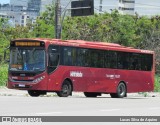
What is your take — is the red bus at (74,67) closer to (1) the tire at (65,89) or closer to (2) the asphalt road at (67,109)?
(1) the tire at (65,89)

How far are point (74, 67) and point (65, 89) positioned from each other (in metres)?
1.46

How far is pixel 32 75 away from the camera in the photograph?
105 feet

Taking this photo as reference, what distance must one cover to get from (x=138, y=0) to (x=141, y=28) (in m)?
120

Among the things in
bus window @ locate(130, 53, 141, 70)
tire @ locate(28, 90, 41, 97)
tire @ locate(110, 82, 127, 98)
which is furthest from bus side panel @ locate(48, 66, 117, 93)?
bus window @ locate(130, 53, 141, 70)

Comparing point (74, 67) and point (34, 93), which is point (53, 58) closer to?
point (74, 67)

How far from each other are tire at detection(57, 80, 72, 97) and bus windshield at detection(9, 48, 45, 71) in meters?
1.73

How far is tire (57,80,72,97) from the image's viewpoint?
32.7 metres

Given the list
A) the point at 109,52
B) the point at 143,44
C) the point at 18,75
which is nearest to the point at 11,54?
the point at 18,75

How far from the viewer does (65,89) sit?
108 feet

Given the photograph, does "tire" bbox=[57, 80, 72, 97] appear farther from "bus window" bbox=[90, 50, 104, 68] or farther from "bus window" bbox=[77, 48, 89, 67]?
"bus window" bbox=[90, 50, 104, 68]

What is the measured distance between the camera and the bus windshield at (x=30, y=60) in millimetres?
31875

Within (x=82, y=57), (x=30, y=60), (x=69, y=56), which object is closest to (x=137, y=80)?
(x=82, y=57)

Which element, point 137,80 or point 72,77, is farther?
point 137,80

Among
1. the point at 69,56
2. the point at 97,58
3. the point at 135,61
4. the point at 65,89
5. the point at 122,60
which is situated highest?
the point at 69,56
